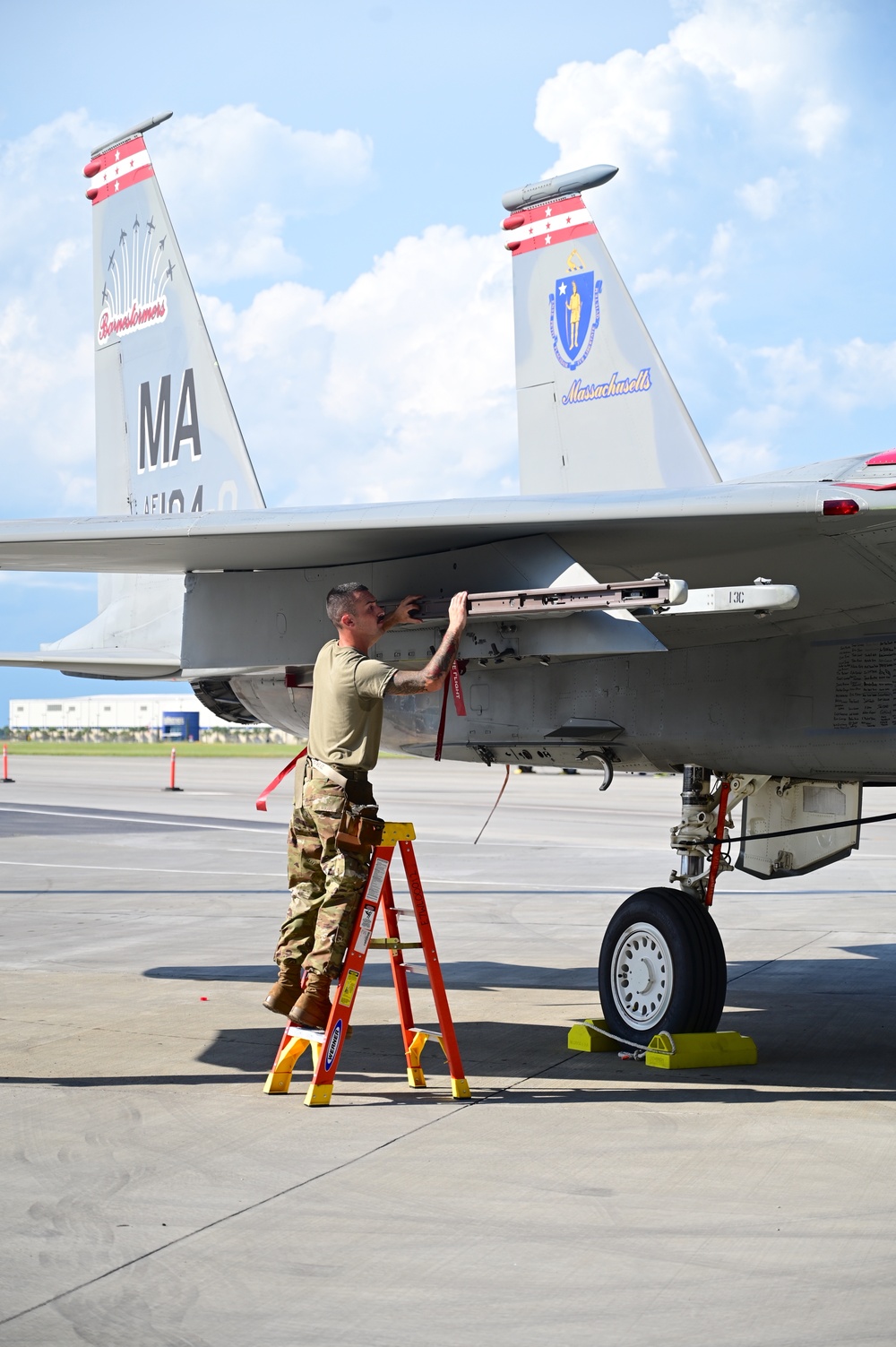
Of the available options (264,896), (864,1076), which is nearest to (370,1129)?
(864,1076)

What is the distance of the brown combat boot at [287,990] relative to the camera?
5.80m

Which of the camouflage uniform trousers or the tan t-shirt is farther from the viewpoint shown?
the tan t-shirt

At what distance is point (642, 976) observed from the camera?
6.59 metres

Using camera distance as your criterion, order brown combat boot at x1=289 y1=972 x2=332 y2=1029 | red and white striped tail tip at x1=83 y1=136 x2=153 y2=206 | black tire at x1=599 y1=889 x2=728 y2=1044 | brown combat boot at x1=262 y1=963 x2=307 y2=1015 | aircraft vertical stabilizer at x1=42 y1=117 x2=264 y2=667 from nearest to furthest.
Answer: brown combat boot at x1=289 y1=972 x2=332 y2=1029 → brown combat boot at x1=262 y1=963 x2=307 y2=1015 → black tire at x1=599 y1=889 x2=728 y2=1044 → aircraft vertical stabilizer at x1=42 y1=117 x2=264 y2=667 → red and white striped tail tip at x1=83 y1=136 x2=153 y2=206

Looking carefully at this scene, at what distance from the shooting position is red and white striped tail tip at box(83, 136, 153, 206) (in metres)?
10.3

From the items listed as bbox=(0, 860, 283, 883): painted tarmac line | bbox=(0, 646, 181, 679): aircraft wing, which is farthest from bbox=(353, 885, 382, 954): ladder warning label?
bbox=(0, 860, 283, 883): painted tarmac line

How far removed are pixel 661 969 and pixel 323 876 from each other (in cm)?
183

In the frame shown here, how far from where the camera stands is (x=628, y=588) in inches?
196

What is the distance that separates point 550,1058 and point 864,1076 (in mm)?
1421

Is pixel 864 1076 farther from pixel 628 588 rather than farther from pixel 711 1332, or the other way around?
pixel 711 1332

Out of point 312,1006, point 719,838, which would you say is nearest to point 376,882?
point 312,1006

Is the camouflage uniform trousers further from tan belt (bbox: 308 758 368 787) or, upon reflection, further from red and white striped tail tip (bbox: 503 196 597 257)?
red and white striped tail tip (bbox: 503 196 597 257)

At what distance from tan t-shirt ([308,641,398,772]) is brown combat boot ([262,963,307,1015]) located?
38.1 inches

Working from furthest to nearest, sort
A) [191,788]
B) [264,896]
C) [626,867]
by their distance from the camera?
[191,788] → [626,867] → [264,896]
